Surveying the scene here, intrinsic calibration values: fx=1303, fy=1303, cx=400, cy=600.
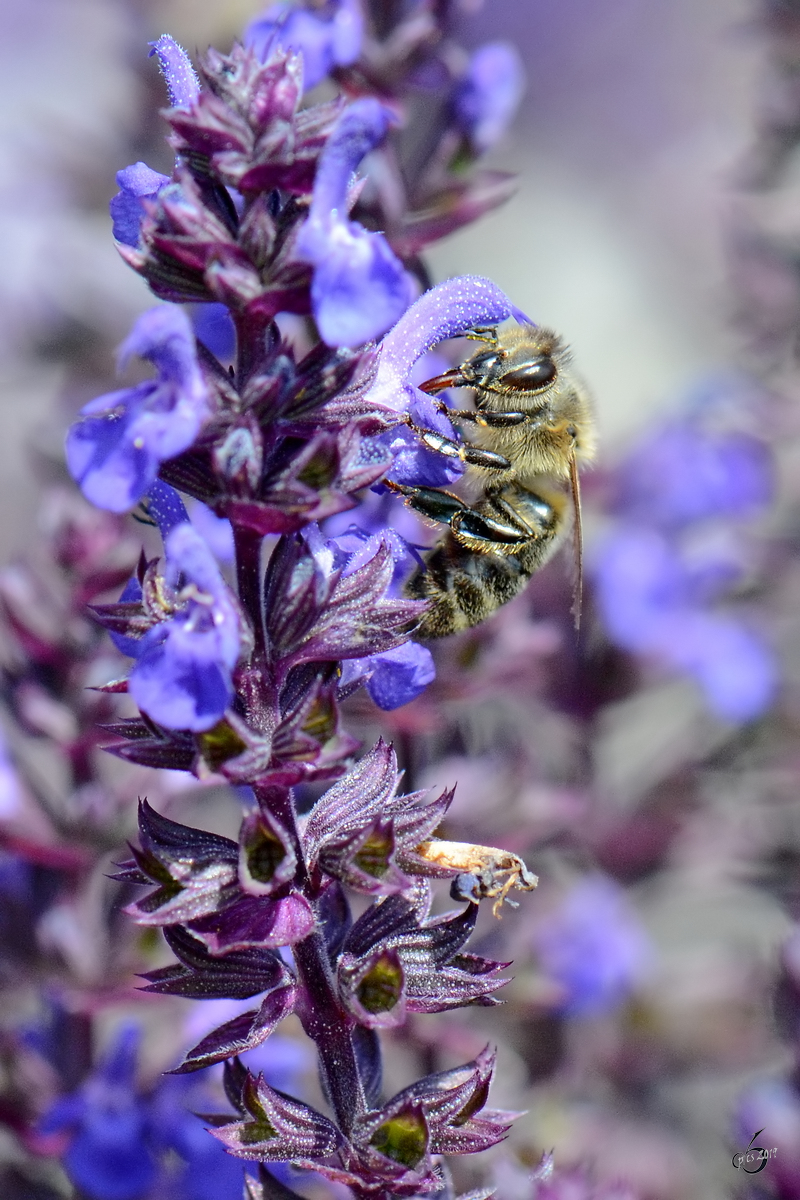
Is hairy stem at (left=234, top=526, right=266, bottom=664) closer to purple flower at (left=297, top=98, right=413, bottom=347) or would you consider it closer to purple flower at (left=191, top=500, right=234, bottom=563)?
purple flower at (left=297, top=98, right=413, bottom=347)

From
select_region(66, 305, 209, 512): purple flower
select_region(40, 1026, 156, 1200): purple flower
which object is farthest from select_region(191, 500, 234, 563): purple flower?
select_region(40, 1026, 156, 1200): purple flower

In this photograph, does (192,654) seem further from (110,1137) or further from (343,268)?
(110,1137)

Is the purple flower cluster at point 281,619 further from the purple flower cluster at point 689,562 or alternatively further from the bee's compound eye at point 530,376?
the purple flower cluster at point 689,562

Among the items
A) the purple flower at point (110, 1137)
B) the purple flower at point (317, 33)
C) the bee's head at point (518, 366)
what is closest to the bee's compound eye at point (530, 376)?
the bee's head at point (518, 366)

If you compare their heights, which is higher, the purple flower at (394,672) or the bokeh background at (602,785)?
the purple flower at (394,672)

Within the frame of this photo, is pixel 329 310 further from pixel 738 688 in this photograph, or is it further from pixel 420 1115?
pixel 738 688

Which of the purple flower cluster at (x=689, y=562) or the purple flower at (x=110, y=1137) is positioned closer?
the purple flower at (x=110, y=1137)
